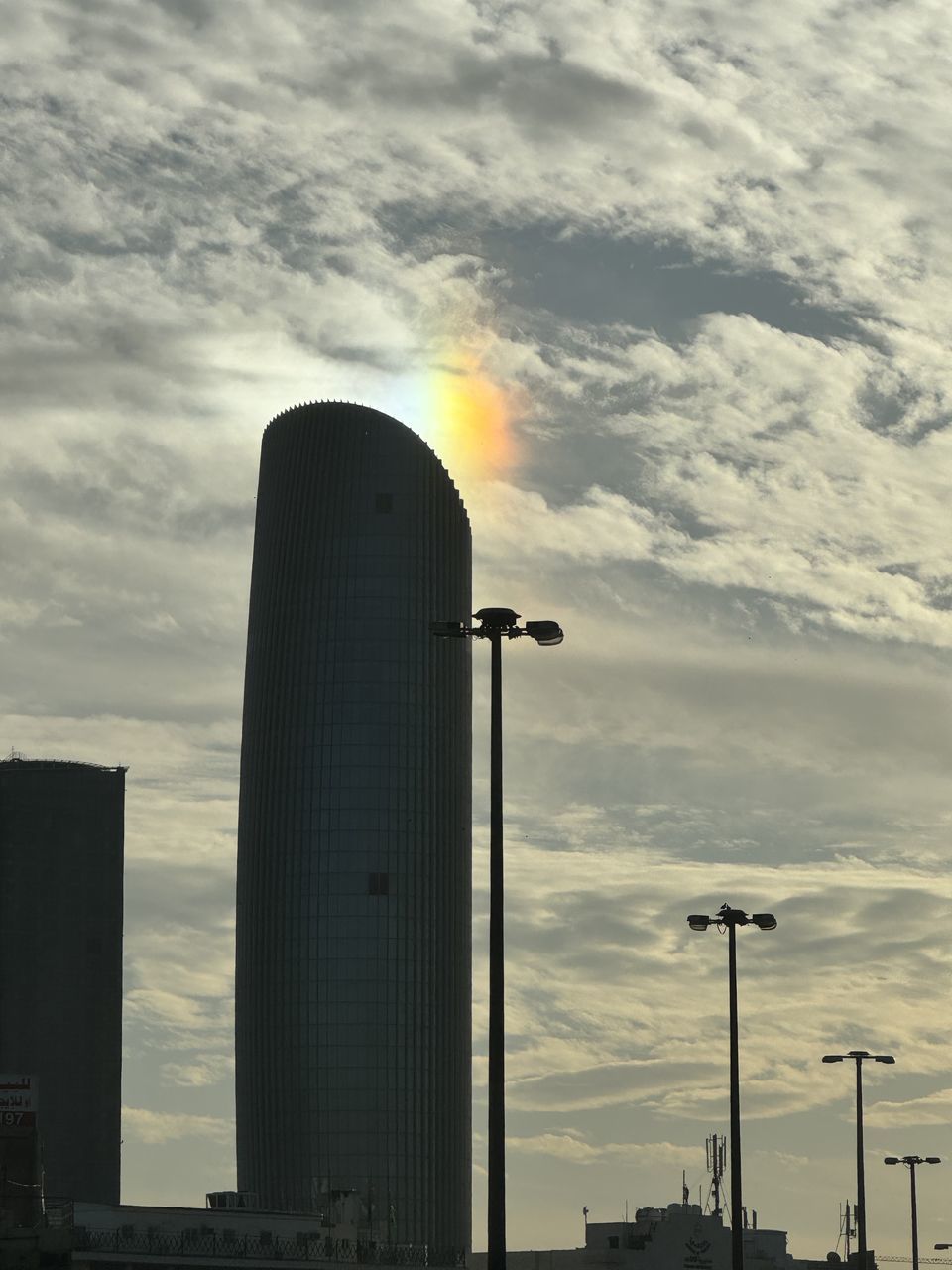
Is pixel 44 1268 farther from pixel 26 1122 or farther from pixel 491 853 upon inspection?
pixel 491 853

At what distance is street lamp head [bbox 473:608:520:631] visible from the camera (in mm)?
54625

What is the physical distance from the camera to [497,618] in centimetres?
5472

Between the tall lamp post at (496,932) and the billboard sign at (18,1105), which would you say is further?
the billboard sign at (18,1105)

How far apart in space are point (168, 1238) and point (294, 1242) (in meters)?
9.51

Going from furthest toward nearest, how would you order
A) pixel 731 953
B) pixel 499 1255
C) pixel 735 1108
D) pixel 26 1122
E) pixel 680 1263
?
pixel 680 1263 < pixel 26 1122 < pixel 731 953 < pixel 735 1108 < pixel 499 1255

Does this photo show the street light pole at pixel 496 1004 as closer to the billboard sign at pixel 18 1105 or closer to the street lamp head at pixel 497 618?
the street lamp head at pixel 497 618

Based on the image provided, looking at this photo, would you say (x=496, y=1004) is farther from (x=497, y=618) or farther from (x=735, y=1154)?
(x=735, y=1154)

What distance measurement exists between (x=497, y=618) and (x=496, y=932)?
7.22m

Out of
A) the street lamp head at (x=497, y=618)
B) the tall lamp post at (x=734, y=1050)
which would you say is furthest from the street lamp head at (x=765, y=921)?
the street lamp head at (x=497, y=618)

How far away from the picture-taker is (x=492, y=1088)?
5075cm

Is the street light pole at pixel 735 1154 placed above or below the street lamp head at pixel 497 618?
below


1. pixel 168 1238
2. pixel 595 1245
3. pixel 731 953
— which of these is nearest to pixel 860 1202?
pixel 731 953

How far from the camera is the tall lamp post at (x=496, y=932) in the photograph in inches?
1977

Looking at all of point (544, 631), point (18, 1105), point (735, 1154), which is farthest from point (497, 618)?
point (18, 1105)
